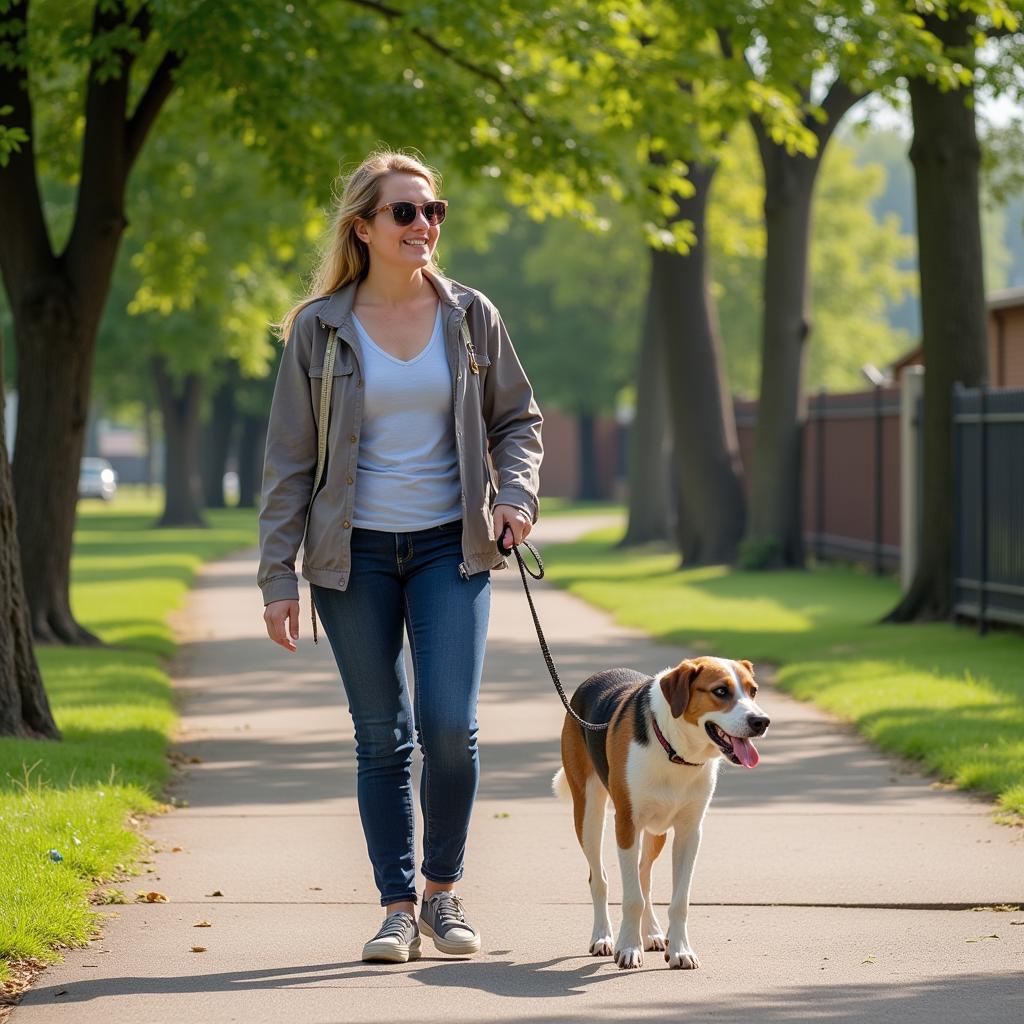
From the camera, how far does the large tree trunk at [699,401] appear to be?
998 inches

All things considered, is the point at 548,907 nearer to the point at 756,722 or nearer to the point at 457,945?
the point at 457,945

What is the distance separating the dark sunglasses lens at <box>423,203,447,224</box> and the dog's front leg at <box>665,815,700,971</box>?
184cm

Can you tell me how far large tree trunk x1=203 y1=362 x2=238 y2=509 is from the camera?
161 ft

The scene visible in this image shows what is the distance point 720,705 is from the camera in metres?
5.14

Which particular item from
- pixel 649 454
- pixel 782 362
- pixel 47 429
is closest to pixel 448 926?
pixel 47 429

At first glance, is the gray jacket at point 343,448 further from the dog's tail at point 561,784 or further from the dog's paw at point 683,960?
the dog's paw at point 683,960

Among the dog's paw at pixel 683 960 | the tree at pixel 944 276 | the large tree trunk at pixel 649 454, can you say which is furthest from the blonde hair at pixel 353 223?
the large tree trunk at pixel 649 454

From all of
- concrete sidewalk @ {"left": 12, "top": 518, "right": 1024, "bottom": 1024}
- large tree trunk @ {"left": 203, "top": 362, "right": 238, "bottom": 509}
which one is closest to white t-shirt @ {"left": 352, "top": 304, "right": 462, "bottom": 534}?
concrete sidewalk @ {"left": 12, "top": 518, "right": 1024, "bottom": 1024}

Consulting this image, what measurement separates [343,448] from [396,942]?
1.42 meters

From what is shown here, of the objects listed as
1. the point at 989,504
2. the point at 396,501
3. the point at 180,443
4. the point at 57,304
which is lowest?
the point at 989,504

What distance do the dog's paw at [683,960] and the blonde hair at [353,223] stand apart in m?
2.08

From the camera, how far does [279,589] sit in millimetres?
5418

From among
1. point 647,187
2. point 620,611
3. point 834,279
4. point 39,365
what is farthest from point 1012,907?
point 834,279

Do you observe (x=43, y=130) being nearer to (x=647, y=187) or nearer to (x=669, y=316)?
(x=647, y=187)
